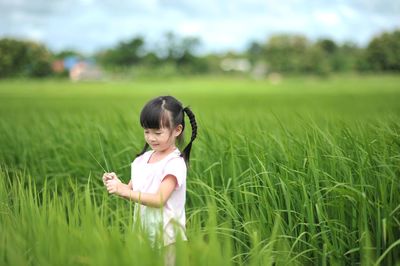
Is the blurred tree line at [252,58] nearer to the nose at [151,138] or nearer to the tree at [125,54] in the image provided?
the tree at [125,54]

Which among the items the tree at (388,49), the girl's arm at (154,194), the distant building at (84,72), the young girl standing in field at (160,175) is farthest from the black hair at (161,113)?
the distant building at (84,72)

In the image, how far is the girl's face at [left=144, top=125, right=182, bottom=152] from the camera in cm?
207

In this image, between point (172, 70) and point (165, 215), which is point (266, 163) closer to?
point (165, 215)

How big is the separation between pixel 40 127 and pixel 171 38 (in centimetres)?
7566

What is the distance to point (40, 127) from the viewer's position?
540 cm

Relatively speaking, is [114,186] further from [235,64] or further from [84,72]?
[235,64]

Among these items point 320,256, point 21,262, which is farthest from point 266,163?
point 21,262

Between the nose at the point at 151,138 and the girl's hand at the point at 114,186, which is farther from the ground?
the nose at the point at 151,138

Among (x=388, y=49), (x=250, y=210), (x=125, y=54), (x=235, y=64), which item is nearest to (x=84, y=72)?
(x=125, y=54)

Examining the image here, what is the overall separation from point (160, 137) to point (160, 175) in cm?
15

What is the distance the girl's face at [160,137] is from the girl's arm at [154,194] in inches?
5.4

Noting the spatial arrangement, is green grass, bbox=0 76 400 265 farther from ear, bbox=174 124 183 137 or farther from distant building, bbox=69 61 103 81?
distant building, bbox=69 61 103 81

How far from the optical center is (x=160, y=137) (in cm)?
207

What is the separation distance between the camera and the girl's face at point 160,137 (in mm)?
2068
